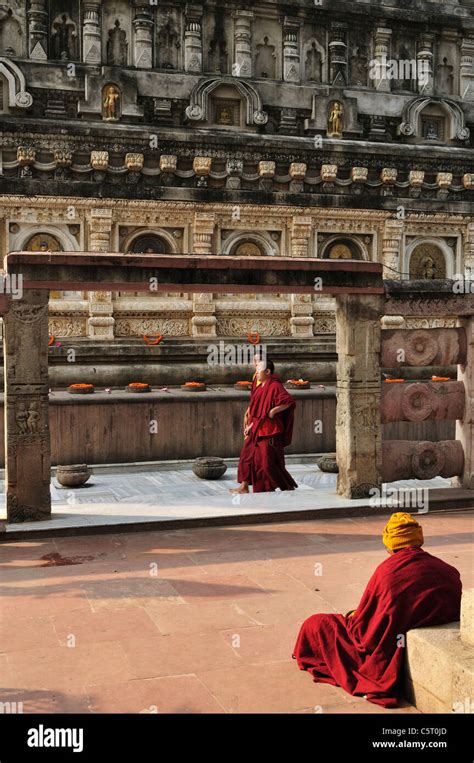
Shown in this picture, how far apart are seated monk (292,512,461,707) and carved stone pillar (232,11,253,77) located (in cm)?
1639

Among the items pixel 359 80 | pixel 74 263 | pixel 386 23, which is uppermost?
pixel 386 23

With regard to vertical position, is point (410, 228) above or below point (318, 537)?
above

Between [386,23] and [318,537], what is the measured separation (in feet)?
53.0

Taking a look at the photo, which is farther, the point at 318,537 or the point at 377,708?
the point at 318,537

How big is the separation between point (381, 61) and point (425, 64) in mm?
1237

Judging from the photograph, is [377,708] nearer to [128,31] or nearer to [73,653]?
[73,653]

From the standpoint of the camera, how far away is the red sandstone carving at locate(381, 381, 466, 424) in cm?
1026

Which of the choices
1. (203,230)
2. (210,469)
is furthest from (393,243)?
(210,469)

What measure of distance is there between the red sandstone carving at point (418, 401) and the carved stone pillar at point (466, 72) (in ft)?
43.5

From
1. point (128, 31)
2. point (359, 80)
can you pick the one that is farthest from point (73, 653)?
point (359, 80)

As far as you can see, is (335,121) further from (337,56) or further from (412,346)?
(412,346)

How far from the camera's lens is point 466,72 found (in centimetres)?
2111
